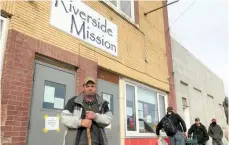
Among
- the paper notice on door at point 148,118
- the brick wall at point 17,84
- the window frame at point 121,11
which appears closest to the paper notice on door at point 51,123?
the brick wall at point 17,84

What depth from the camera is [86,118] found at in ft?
10.8

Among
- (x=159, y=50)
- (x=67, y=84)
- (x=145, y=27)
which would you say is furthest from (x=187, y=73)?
(x=67, y=84)

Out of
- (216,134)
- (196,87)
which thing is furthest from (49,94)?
(196,87)

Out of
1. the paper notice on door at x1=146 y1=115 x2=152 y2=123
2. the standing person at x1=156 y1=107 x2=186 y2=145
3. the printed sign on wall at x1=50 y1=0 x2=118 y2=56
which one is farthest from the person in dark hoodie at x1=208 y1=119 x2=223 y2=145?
the printed sign on wall at x1=50 y1=0 x2=118 y2=56

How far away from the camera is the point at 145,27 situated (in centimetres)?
977

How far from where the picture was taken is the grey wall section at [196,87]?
38.6ft

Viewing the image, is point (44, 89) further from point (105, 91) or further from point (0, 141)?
point (105, 91)

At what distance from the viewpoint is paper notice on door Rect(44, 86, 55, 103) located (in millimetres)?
5177

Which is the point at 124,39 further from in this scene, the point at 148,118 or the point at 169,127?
the point at 169,127

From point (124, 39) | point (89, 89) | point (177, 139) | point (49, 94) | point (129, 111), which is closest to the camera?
point (89, 89)

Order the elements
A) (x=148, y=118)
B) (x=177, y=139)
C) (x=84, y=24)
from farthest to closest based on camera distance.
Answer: (x=148, y=118) → (x=177, y=139) → (x=84, y=24)

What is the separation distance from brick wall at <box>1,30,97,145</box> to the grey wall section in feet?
25.2

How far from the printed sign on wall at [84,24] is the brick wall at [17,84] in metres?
0.95

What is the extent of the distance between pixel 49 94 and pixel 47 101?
0.54 ft
